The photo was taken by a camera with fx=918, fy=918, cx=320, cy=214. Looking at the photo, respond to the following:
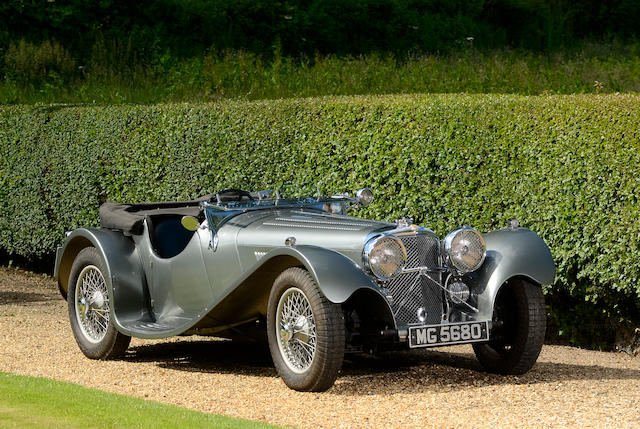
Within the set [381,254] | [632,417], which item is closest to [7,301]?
[381,254]

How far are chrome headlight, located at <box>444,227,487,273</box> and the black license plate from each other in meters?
0.40

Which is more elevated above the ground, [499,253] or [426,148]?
[426,148]

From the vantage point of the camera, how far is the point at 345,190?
9.30 metres

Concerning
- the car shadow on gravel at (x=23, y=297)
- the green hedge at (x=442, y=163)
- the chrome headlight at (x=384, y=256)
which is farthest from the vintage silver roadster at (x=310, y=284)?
the car shadow on gravel at (x=23, y=297)

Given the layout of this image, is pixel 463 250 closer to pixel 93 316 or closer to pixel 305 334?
pixel 305 334

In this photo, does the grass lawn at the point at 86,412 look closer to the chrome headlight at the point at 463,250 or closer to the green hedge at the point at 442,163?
the chrome headlight at the point at 463,250

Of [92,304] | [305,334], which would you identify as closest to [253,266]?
[305,334]

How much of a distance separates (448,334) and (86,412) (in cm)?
223

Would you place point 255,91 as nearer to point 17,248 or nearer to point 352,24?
point 17,248

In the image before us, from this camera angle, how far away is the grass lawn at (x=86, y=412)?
482cm

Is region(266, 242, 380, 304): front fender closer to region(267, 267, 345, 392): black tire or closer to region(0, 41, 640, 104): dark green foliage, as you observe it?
region(267, 267, 345, 392): black tire

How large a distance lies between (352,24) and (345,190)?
13314mm

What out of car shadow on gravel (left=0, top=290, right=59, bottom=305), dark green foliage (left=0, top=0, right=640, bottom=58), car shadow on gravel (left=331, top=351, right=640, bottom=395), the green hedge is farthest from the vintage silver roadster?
dark green foliage (left=0, top=0, right=640, bottom=58)

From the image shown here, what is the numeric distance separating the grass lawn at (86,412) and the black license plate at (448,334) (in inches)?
48.4
